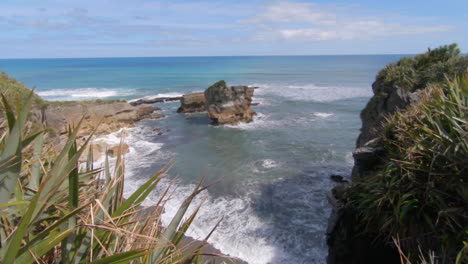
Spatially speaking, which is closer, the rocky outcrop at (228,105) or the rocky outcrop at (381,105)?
the rocky outcrop at (381,105)

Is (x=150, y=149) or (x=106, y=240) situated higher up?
(x=106, y=240)

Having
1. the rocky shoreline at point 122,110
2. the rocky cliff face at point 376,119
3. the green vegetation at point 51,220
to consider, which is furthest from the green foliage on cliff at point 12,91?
the rocky cliff face at point 376,119

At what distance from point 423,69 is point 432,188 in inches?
378

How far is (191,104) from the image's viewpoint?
39.1 metres

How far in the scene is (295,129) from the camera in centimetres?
2797

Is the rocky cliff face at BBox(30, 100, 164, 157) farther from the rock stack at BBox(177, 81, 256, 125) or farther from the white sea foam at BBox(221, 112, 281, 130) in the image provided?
the white sea foam at BBox(221, 112, 281, 130)

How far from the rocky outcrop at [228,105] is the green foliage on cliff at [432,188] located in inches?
1023

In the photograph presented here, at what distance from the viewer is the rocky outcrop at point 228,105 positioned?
3188cm

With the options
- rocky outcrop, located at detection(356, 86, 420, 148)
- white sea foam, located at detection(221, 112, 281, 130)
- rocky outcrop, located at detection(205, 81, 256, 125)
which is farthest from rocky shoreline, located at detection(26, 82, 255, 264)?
rocky outcrop, located at detection(356, 86, 420, 148)

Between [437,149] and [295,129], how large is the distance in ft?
75.3

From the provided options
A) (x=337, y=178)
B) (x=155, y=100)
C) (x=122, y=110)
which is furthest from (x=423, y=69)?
(x=155, y=100)

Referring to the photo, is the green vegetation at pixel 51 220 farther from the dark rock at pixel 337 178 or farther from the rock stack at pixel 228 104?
the rock stack at pixel 228 104

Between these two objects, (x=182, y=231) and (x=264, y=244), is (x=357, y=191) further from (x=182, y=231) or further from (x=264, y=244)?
(x=182, y=231)

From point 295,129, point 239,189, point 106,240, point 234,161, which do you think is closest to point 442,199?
point 106,240
